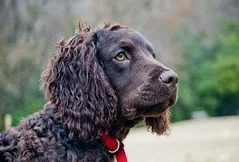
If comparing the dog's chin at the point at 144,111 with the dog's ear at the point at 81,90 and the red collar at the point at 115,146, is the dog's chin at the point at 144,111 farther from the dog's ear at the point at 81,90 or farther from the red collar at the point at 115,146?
the red collar at the point at 115,146

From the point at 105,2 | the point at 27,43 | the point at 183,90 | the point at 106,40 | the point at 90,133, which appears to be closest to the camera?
the point at 90,133

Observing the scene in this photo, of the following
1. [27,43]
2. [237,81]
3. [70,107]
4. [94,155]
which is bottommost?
[94,155]

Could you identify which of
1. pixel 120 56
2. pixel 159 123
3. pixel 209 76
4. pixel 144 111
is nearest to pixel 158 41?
pixel 209 76

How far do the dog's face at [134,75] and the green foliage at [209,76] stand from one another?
100 feet

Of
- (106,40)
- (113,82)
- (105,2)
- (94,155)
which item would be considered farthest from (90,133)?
(105,2)

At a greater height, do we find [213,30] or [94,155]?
[213,30]

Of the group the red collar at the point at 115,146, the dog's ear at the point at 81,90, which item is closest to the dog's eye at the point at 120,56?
the dog's ear at the point at 81,90

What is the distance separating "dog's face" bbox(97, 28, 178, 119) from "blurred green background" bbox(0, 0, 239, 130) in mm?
17854

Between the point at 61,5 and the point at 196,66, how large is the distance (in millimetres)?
12674

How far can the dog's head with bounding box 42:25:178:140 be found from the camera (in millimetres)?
5137

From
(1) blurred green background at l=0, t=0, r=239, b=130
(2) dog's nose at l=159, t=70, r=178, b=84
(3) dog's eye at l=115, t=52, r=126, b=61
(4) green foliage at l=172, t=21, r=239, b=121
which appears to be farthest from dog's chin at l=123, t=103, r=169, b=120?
(4) green foliage at l=172, t=21, r=239, b=121

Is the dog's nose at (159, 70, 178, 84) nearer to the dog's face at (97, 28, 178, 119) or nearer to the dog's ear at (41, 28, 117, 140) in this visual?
the dog's face at (97, 28, 178, 119)

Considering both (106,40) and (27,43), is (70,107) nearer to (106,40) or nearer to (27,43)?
(106,40)

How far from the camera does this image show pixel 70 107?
5133 millimetres
